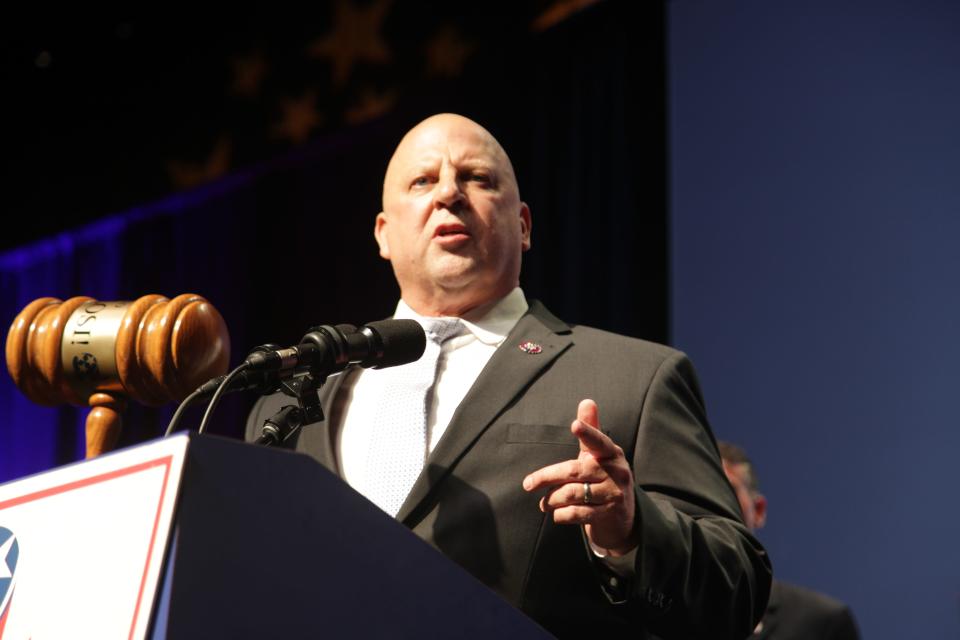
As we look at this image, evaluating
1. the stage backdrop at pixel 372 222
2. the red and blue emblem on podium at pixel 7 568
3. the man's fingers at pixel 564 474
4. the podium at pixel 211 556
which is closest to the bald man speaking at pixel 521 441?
the man's fingers at pixel 564 474

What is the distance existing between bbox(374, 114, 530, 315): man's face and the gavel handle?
1.93ft

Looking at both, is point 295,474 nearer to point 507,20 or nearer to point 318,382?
point 318,382

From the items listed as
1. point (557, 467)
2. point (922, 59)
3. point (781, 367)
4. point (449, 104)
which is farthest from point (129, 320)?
point (449, 104)

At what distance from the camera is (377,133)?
437 cm

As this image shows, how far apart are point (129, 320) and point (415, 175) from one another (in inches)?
26.4

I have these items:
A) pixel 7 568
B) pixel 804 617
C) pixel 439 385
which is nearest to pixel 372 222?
pixel 804 617

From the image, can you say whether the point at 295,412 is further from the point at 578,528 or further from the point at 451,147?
the point at 451,147

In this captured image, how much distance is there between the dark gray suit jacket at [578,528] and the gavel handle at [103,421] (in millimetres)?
299

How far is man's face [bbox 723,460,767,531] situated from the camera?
9.79ft

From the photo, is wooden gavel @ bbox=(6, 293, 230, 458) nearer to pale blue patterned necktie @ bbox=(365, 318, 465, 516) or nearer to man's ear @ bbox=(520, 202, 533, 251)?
pale blue patterned necktie @ bbox=(365, 318, 465, 516)

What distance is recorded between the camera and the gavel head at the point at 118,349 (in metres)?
1.39

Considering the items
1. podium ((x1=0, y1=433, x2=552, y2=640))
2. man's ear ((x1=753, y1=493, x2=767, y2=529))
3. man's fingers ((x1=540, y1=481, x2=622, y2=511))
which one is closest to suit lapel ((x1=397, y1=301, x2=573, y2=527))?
man's fingers ((x1=540, y1=481, x2=622, y2=511))

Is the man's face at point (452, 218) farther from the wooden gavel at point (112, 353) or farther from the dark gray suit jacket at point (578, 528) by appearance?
the wooden gavel at point (112, 353)

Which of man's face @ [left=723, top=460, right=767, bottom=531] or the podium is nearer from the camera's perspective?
the podium
